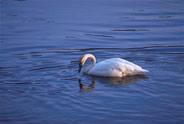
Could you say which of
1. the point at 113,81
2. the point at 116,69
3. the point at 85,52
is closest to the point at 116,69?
the point at 116,69

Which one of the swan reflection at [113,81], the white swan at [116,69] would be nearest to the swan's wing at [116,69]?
the white swan at [116,69]

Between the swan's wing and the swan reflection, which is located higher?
the swan's wing

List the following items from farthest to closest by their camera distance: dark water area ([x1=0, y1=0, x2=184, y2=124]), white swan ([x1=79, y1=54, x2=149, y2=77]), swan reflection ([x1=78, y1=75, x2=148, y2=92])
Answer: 1. white swan ([x1=79, y1=54, x2=149, y2=77])
2. swan reflection ([x1=78, y1=75, x2=148, y2=92])
3. dark water area ([x1=0, y1=0, x2=184, y2=124])

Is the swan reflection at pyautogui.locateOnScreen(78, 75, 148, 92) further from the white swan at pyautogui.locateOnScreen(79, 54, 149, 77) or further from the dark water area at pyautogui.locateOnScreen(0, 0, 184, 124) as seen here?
the white swan at pyautogui.locateOnScreen(79, 54, 149, 77)

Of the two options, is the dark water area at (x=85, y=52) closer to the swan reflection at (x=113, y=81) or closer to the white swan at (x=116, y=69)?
the swan reflection at (x=113, y=81)

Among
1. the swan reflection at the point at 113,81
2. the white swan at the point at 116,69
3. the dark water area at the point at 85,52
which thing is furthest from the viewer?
the white swan at the point at 116,69

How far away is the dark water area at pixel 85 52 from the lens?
322 inches

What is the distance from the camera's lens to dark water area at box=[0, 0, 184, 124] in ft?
26.9

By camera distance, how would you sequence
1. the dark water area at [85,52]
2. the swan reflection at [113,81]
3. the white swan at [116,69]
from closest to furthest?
the dark water area at [85,52], the swan reflection at [113,81], the white swan at [116,69]

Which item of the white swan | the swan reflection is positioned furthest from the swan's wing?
the swan reflection

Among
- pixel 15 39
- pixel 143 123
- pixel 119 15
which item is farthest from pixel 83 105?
pixel 119 15

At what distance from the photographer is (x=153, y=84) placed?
9930 mm

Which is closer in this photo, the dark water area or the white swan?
the dark water area

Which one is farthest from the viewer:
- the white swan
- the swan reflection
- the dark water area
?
the white swan
